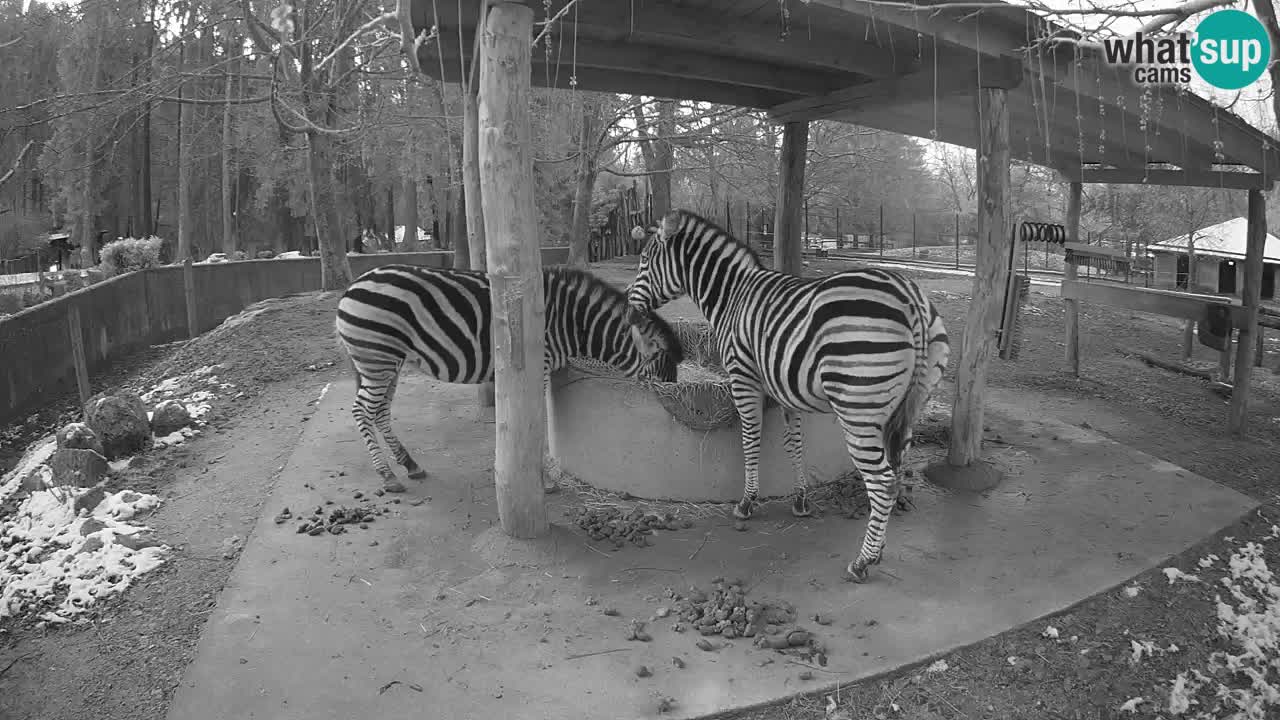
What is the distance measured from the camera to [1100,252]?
9297 millimetres

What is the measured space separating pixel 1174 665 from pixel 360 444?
5.83m

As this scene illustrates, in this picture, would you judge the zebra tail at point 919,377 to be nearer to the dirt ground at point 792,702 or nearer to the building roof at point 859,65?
the dirt ground at point 792,702

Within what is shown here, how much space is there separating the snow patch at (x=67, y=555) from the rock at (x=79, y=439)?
0.58 meters

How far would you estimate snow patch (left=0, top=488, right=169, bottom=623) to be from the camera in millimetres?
4547

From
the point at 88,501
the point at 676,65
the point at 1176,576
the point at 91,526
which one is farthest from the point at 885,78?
the point at 88,501

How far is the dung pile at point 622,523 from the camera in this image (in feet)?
16.5

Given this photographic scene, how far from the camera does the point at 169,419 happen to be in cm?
755

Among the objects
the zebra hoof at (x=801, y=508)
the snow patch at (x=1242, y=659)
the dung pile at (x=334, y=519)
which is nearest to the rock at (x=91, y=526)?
the dung pile at (x=334, y=519)

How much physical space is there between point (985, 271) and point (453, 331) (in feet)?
13.1

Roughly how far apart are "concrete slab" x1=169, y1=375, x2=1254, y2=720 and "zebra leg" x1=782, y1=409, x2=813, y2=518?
12cm

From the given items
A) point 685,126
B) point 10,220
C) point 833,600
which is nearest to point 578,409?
point 833,600

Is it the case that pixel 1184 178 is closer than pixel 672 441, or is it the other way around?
pixel 672 441

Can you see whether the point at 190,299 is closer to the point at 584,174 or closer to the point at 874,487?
the point at 584,174

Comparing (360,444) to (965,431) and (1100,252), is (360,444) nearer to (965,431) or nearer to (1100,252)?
(965,431)
